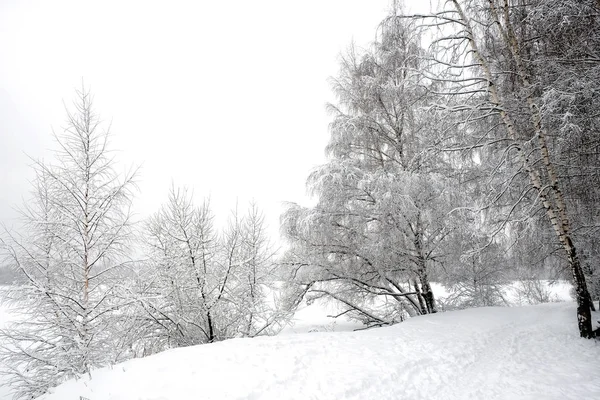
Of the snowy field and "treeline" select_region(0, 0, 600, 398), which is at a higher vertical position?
"treeline" select_region(0, 0, 600, 398)

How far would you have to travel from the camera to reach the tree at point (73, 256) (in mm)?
6406

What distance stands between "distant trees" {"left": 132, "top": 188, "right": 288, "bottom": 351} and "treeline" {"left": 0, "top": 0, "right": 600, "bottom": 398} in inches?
2.2

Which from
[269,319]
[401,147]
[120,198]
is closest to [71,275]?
[120,198]

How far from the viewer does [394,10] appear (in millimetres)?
7645

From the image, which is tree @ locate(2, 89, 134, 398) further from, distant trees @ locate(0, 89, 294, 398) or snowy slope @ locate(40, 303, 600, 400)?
snowy slope @ locate(40, 303, 600, 400)

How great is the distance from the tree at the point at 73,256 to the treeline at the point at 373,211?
0.04 meters

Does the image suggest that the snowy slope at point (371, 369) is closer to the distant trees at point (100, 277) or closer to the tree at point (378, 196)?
the tree at point (378, 196)

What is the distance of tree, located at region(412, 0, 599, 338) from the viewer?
516 centimetres

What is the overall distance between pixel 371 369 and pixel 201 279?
17.4ft

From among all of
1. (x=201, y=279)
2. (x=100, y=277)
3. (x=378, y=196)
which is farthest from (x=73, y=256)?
(x=378, y=196)

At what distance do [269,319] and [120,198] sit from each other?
5576mm

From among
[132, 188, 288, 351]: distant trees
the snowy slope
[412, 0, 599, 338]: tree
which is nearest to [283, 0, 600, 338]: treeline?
[412, 0, 599, 338]: tree

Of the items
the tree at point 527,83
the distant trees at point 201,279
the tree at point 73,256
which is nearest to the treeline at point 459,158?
the tree at point 527,83

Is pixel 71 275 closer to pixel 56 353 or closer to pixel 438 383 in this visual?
pixel 56 353
